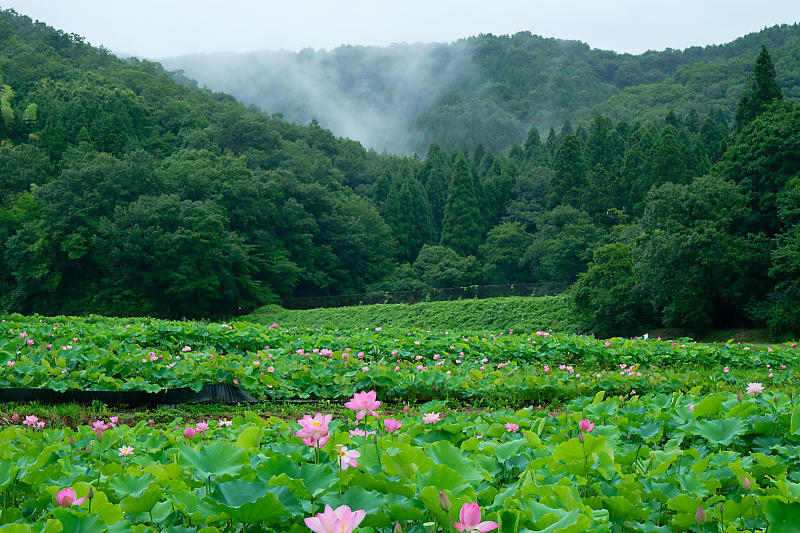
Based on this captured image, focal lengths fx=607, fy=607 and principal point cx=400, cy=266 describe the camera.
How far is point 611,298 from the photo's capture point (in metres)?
19.4

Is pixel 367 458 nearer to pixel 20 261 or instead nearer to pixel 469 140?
pixel 20 261

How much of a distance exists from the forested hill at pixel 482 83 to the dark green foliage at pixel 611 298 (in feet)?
126

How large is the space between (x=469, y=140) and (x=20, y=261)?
195 feet

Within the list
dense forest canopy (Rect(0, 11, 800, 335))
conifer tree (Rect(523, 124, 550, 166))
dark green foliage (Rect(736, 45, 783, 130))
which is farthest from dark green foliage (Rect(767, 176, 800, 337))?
conifer tree (Rect(523, 124, 550, 166))

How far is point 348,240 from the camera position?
134 ft

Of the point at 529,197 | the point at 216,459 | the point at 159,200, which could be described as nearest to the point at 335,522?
the point at 216,459

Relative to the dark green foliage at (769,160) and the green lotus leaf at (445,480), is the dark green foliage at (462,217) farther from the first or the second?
the green lotus leaf at (445,480)

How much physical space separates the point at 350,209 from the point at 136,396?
37.5m

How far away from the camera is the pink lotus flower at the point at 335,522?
108 cm

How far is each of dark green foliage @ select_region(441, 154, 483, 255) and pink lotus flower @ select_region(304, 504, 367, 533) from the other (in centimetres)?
4178

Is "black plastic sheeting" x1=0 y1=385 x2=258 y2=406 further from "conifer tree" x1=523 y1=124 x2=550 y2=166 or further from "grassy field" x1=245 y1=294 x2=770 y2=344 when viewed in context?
"conifer tree" x1=523 y1=124 x2=550 y2=166

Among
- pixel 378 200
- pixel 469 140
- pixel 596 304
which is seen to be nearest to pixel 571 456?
pixel 596 304

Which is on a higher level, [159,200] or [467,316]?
[159,200]

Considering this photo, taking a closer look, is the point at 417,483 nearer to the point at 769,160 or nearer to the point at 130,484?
the point at 130,484
